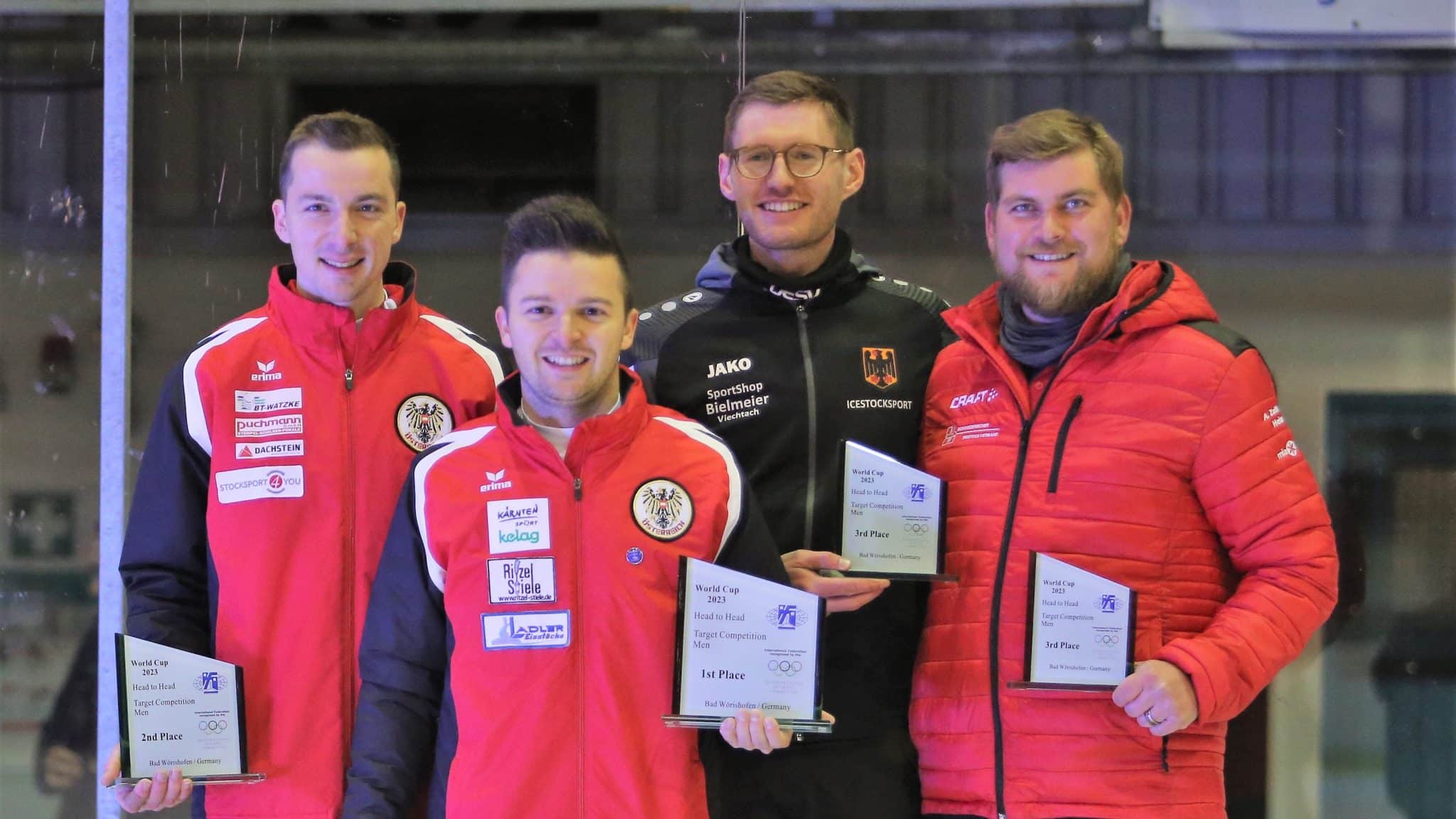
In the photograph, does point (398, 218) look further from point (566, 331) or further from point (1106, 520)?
point (1106, 520)

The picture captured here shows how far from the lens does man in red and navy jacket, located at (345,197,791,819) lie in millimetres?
2031

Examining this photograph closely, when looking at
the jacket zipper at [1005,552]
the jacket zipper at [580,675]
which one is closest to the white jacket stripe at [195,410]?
the jacket zipper at [580,675]

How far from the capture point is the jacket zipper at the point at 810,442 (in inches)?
96.0

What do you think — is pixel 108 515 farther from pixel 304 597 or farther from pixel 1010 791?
pixel 1010 791

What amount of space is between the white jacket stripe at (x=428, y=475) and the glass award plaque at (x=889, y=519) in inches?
24.4

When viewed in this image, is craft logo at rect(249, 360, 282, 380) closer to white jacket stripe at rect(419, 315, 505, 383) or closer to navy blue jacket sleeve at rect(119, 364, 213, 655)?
navy blue jacket sleeve at rect(119, 364, 213, 655)

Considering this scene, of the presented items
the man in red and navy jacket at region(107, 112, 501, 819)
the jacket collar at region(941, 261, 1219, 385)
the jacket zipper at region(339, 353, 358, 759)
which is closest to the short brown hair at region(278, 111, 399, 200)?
the man in red and navy jacket at region(107, 112, 501, 819)

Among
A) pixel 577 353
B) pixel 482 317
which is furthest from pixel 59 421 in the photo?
pixel 577 353

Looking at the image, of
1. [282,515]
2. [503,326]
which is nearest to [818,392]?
[503,326]

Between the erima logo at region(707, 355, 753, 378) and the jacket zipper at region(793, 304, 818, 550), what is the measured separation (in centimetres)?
10

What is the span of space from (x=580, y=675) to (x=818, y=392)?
2.41 feet

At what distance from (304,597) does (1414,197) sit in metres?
3.35

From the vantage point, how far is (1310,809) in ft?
13.0

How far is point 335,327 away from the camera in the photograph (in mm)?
2316
